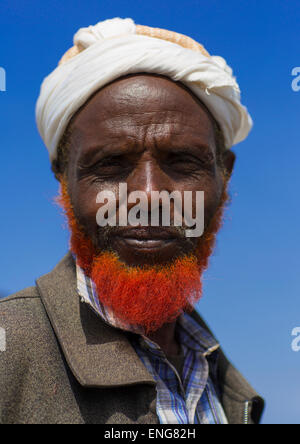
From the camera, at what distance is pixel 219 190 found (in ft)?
9.64

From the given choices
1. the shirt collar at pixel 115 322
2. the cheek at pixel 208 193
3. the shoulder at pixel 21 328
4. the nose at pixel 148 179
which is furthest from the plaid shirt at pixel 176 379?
the cheek at pixel 208 193

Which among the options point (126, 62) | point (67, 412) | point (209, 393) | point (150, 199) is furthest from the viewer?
point (209, 393)

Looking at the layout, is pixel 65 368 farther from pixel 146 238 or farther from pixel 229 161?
pixel 229 161

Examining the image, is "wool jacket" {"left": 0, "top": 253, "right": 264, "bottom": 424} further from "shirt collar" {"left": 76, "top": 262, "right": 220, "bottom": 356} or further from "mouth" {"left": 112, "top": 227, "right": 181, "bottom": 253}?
"mouth" {"left": 112, "top": 227, "right": 181, "bottom": 253}

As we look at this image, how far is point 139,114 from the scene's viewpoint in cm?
260

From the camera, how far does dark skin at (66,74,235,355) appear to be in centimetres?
252

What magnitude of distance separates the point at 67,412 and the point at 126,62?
5.73ft

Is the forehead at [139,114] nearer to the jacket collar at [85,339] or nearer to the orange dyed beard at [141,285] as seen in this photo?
the orange dyed beard at [141,285]

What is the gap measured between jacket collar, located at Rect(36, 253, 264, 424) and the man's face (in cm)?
29

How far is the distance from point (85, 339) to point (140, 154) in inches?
37.5

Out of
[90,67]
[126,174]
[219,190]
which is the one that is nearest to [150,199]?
[126,174]

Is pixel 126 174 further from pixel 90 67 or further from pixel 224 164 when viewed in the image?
pixel 224 164

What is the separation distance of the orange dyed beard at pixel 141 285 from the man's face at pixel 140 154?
0.18ft
